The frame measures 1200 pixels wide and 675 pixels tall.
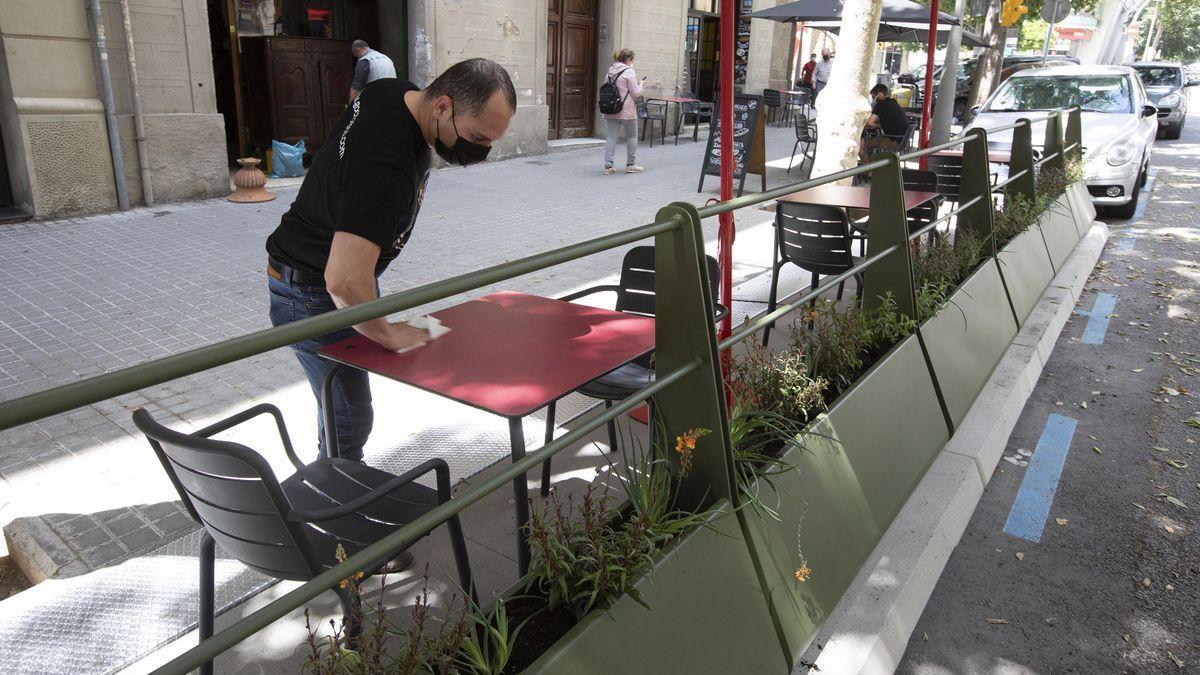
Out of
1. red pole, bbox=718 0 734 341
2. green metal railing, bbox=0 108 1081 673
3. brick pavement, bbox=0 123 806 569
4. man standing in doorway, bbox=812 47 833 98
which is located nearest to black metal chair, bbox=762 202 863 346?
green metal railing, bbox=0 108 1081 673

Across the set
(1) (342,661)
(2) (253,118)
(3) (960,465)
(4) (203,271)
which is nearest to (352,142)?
(1) (342,661)

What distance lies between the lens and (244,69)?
11477 millimetres

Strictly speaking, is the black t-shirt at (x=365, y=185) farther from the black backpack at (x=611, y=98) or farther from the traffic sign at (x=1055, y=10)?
the traffic sign at (x=1055, y=10)

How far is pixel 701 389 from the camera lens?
234cm

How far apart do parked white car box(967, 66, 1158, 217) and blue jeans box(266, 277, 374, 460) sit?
9.20 m

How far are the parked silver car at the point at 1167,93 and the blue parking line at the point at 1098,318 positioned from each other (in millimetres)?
15886

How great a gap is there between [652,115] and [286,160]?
803 centimetres

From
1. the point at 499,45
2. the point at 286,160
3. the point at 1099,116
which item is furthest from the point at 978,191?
the point at 499,45

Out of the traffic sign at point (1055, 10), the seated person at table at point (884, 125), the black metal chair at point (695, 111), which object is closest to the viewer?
the seated person at table at point (884, 125)

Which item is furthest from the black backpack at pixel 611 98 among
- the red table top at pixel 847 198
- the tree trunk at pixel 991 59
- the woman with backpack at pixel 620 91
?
the tree trunk at pixel 991 59

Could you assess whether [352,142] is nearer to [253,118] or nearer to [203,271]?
[203,271]

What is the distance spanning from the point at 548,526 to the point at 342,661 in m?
0.59

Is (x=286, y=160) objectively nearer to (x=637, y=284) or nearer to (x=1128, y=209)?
(x=637, y=284)

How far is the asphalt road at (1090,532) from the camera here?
2.96 metres
